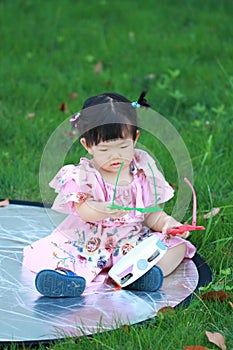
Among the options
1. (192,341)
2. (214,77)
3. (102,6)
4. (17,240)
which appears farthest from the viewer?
(102,6)

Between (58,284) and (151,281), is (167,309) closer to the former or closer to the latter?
(151,281)

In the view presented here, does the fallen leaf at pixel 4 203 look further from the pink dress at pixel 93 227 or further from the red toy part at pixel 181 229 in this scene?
the red toy part at pixel 181 229

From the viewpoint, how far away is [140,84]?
5.18m

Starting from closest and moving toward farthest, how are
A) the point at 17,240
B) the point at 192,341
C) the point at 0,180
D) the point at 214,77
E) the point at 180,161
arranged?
the point at 192,341, the point at 180,161, the point at 17,240, the point at 0,180, the point at 214,77

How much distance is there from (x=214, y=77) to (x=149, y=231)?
91.5 inches

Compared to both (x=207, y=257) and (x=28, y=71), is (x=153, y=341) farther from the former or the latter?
(x=28, y=71)

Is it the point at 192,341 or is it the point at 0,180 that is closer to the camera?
the point at 192,341

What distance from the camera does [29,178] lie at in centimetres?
388

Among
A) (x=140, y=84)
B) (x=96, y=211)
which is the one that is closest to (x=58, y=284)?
(x=96, y=211)

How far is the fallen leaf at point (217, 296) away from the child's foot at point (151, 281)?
181mm

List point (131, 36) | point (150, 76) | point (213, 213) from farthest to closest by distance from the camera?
point (131, 36) → point (150, 76) → point (213, 213)

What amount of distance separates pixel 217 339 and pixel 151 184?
0.77 m

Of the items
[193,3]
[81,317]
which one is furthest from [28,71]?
[81,317]

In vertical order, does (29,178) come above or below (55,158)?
below
